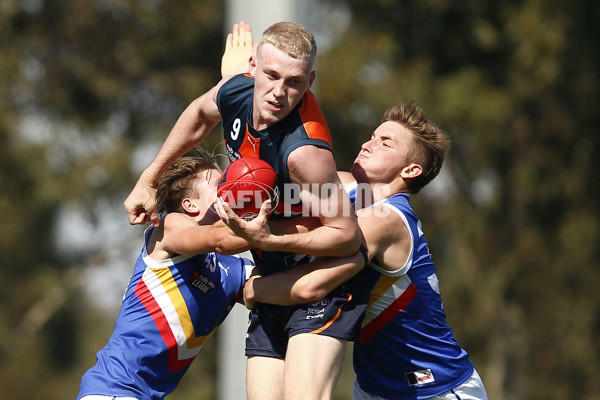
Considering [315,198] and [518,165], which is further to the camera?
[518,165]

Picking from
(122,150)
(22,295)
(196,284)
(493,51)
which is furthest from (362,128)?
(196,284)

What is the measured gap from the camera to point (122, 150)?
18.7 meters

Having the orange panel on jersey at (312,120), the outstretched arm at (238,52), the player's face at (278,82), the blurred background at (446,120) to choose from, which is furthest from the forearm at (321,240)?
the blurred background at (446,120)

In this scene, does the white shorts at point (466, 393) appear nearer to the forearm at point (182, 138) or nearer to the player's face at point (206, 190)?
the player's face at point (206, 190)

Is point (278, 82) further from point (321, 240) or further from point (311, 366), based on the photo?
point (311, 366)

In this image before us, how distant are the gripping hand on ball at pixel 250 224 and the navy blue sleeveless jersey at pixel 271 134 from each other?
262 mm

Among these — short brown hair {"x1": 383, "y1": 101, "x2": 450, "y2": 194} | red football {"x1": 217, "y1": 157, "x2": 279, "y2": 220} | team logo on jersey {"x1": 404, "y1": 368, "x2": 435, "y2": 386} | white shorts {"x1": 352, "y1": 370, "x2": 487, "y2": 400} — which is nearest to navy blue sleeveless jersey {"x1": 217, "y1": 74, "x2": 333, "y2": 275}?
red football {"x1": 217, "y1": 157, "x2": 279, "y2": 220}

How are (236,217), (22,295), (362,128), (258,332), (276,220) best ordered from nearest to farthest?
(236,217) < (276,220) < (258,332) < (362,128) < (22,295)

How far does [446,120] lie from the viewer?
17.8m

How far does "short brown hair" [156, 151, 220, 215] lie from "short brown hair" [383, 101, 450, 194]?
1.24 m

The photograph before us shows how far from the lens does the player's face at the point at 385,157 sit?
216 inches

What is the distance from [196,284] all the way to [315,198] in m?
1.23

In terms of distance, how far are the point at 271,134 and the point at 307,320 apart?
1068 millimetres

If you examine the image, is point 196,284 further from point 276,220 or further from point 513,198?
point 513,198
